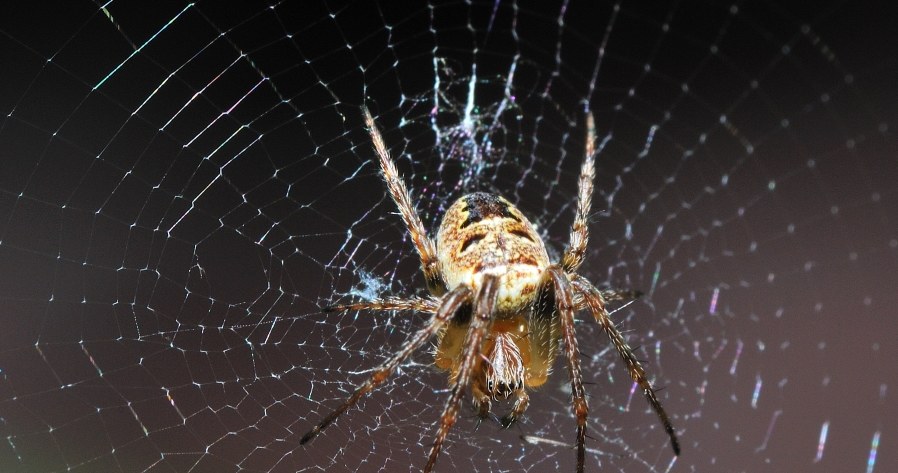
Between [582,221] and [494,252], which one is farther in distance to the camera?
[582,221]

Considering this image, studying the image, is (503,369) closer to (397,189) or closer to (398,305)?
(398,305)

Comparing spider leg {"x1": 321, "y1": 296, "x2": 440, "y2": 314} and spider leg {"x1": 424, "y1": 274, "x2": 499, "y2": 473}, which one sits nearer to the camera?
spider leg {"x1": 424, "y1": 274, "x2": 499, "y2": 473}

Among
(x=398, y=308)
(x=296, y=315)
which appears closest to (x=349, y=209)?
(x=296, y=315)

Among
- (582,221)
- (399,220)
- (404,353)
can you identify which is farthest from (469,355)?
(399,220)

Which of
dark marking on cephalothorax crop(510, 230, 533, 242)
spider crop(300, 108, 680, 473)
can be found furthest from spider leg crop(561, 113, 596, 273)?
dark marking on cephalothorax crop(510, 230, 533, 242)

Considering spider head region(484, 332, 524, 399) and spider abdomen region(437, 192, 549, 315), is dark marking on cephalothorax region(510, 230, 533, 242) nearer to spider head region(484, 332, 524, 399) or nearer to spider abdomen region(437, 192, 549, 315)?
spider abdomen region(437, 192, 549, 315)

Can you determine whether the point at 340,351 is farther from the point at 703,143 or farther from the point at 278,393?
the point at 703,143

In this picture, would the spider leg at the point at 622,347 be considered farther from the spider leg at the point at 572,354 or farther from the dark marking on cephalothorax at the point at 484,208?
the dark marking on cephalothorax at the point at 484,208

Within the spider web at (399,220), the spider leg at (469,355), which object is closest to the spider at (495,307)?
the spider leg at (469,355)
